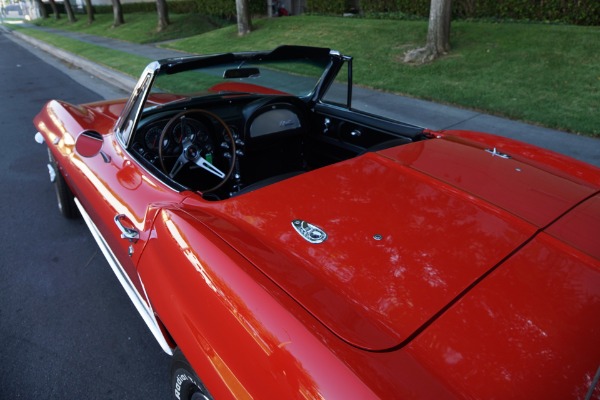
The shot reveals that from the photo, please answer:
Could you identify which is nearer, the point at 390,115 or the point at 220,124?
the point at 220,124

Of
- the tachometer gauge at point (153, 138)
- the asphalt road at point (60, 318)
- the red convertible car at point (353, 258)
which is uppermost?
the tachometer gauge at point (153, 138)

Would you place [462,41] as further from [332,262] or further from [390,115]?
[332,262]

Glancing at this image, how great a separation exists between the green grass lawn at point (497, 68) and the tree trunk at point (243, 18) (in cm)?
224

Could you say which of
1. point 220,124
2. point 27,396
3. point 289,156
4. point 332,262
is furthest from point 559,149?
point 27,396

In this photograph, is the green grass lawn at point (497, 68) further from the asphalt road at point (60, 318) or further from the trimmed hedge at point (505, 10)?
the asphalt road at point (60, 318)

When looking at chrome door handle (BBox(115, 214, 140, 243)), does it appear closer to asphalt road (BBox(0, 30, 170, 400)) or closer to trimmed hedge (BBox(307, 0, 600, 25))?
asphalt road (BBox(0, 30, 170, 400))

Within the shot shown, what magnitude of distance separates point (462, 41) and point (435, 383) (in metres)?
9.45

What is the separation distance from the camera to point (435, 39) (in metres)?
8.51

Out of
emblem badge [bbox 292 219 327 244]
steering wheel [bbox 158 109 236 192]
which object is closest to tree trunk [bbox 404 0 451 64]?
steering wheel [bbox 158 109 236 192]

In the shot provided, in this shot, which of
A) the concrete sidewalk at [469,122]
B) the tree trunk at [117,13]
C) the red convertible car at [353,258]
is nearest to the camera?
the red convertible car at [353,258]

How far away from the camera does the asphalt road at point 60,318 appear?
2176 mm

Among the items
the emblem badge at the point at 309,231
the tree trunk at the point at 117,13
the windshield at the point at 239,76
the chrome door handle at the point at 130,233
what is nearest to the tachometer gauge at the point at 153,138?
the windshield at the point at 239,76

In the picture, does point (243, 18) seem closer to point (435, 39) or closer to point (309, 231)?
point (435, 39)

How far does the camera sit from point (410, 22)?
11.2 metres
